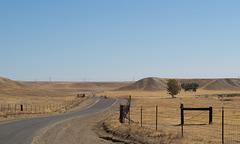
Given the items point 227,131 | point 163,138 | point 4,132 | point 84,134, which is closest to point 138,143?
point 163,138

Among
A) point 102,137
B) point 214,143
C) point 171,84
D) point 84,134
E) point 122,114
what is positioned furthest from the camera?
point 171,84

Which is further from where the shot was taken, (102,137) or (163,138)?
(102,137)

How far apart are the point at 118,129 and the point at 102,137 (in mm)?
1443

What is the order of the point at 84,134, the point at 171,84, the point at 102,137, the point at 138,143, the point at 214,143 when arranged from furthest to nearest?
the point at 171,84 < the point at 84,134 < the point at 102,137 < the point at 138,143 < the point at 214,143

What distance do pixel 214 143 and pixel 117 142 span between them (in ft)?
19.1

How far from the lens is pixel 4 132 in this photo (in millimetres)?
21641

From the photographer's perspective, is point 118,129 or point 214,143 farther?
point 118,129

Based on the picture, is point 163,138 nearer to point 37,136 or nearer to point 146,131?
point 146,131

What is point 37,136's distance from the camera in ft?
65.6

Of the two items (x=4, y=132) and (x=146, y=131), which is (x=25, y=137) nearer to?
(x=4, y=132)

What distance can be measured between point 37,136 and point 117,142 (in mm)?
6366

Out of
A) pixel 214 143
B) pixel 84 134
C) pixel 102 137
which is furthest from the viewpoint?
pixel 84 134

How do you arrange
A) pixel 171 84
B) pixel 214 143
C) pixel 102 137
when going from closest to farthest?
pixel 214 143 < pixel 102 137 < pixel 171 84

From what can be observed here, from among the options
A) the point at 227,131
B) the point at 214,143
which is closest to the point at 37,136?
the point at 214,143
